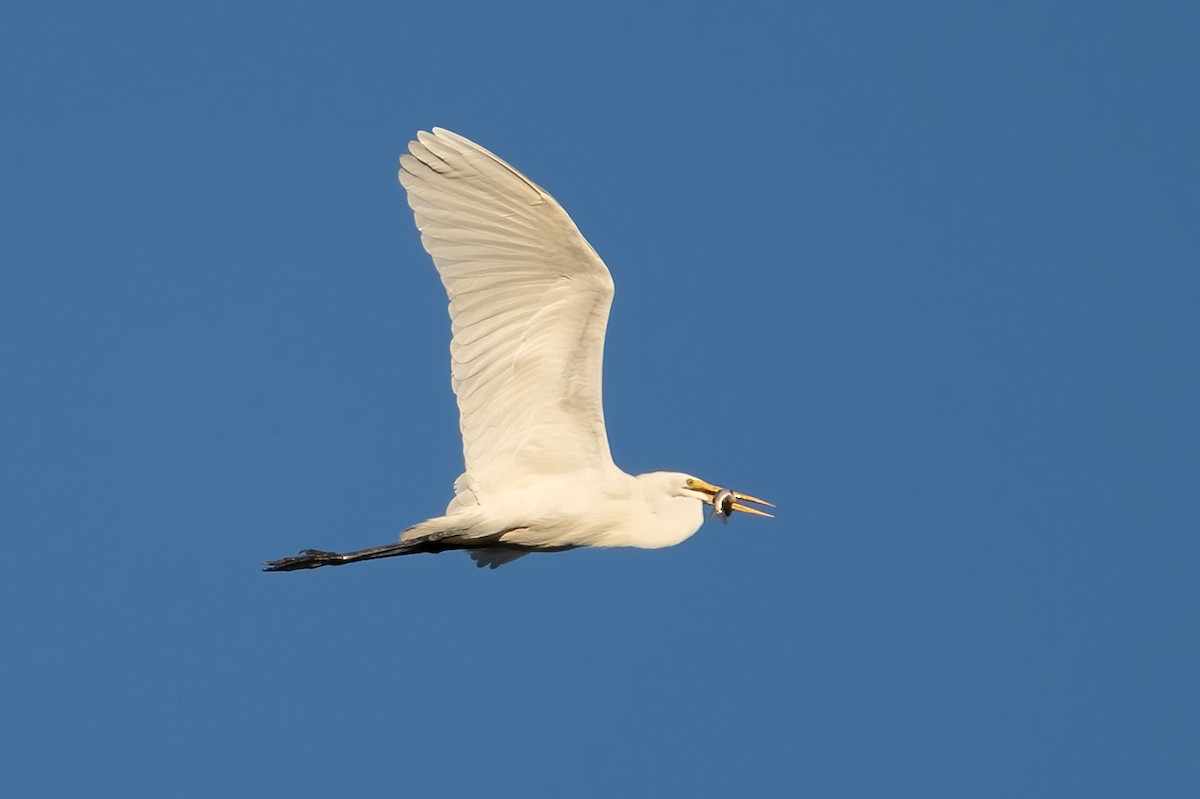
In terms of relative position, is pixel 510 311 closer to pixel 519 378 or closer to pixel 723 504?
pixel 519 378

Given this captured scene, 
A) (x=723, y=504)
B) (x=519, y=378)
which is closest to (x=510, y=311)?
(x=519, y=378)

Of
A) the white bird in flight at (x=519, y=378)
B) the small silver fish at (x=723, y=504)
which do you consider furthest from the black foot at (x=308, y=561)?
the small silver fish at (x=723, y=504)

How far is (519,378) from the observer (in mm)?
9367

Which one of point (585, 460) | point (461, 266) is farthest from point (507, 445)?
point (461, 266)

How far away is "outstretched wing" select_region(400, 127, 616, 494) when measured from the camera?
879 cm

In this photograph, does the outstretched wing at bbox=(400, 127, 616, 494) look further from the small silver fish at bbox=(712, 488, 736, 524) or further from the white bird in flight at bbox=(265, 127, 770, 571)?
the small silver fish at bbox=(712, 488, 736, 524)

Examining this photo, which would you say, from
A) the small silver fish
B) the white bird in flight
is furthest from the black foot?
the small silver fish

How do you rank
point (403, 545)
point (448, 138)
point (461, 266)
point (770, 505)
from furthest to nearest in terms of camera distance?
point (770, 505)
point (403, 545)
point (461, 266)
point (448, 138)

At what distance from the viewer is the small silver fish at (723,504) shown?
33.9 feet

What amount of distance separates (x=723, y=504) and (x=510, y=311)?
7.08 ft

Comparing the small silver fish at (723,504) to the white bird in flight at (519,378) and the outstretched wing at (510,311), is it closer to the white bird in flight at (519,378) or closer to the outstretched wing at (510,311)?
the white bird in flight at (519,378)

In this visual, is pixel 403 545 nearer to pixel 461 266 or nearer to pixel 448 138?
pixel 461 266

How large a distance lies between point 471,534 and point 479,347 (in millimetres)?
1198

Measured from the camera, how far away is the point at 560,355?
9234 mm
